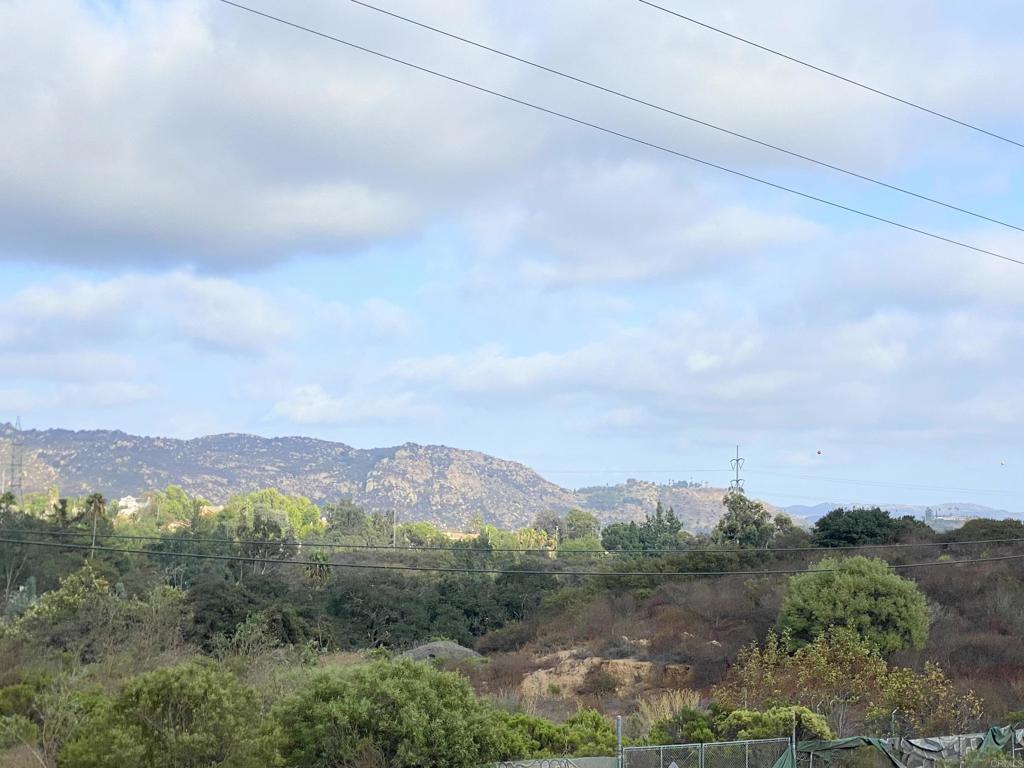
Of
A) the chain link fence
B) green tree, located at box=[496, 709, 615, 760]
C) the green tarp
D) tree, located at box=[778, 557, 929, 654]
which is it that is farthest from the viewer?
tree, located at box=[778, 557, 929, 654]

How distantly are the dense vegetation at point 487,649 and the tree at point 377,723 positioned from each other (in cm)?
4

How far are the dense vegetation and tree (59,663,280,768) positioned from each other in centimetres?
3

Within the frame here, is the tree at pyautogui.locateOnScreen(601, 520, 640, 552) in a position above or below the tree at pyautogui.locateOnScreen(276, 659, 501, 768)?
above

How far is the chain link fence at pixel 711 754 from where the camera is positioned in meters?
19.1

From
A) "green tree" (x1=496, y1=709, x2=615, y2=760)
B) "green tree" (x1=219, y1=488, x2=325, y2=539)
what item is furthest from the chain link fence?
"green tree" (x1=219, y1=488, x2=325, y2=539)

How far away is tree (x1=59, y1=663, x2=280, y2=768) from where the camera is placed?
52.0 ft

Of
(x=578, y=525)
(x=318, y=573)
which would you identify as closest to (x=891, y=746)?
(x=318, y=573)

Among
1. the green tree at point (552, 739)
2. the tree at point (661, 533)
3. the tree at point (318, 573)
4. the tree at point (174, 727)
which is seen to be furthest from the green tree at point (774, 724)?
the tree at point (661, 533)

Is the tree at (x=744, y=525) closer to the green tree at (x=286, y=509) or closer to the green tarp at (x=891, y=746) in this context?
the green tarp at (x=891, y=746)

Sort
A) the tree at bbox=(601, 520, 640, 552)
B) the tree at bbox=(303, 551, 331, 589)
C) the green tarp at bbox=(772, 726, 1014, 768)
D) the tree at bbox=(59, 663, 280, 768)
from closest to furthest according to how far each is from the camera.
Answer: the tree at bbox=(59, 663, 280, 768), the green tarp at bbox=(772, 726, 1014, 768), the tree at bbox=(303, 551, 331, 589), the tree at bbox=(601, 520, 640, 552)

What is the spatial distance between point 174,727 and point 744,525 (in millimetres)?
57720

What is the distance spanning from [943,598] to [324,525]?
426 ft

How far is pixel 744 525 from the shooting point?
70.2 meters

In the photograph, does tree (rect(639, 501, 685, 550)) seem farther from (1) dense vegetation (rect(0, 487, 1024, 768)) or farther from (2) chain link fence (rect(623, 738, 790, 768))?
(2) chain link fence (rect(623, 738, 790, 768))
